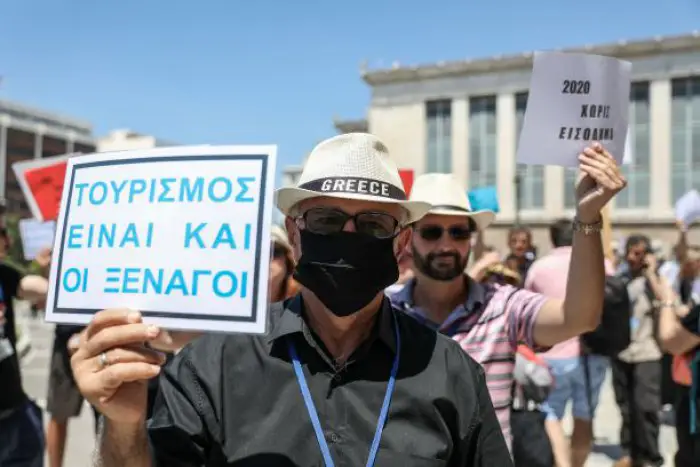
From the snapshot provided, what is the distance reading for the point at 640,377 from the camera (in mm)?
6840

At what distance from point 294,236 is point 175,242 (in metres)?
0.49

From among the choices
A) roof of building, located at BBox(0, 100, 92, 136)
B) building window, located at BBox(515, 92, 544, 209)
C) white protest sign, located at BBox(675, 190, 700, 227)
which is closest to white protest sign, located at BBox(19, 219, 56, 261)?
white protest sign, located at BBox(675, 190, 700, 227)

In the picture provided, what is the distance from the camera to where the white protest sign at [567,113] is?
2953mm

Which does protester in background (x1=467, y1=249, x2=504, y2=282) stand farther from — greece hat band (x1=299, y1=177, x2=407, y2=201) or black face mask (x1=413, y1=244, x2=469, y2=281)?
greece hat band (x1=299, y1=177, x2=407, y2=201)

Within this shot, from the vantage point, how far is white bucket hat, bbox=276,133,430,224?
6.94 feet

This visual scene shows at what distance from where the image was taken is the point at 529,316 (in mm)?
3156

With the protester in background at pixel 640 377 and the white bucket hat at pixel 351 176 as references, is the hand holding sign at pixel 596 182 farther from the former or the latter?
the protester in background at pixel 640 377

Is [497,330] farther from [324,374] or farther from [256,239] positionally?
[256,239]

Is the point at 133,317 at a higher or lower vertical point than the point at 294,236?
lower

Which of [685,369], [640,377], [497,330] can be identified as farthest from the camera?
[640,377]

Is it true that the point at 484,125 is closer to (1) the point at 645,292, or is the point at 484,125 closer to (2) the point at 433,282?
(1) the point at 645,292

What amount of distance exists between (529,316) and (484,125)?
136ft

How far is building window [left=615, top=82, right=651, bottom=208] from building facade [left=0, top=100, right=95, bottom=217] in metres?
55.9

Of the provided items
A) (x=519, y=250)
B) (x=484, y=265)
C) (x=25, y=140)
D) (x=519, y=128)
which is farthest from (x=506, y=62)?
(x=25, y=140)
